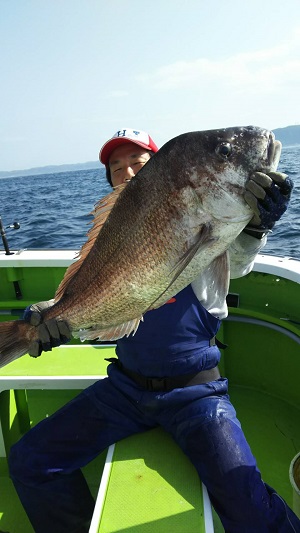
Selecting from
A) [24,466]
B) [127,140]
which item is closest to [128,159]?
[127,140]

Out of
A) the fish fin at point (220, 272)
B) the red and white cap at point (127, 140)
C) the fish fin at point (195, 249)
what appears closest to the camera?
the fish fin at point (195, 249)

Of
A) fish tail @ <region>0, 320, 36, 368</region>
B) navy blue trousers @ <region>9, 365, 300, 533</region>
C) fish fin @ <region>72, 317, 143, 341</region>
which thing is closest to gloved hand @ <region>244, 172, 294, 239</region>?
fish fin @ <region>72, 317, 143, 341</region>

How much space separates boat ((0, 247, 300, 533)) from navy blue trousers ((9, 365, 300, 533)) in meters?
0.12

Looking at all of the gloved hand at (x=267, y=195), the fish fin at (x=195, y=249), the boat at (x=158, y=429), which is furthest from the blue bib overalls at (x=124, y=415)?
the gloved hand at (x=267, y=195)

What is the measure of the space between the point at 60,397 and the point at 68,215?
15097mm

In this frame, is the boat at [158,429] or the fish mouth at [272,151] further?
the boat at [158,429]

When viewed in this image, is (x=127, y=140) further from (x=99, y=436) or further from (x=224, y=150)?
(x=99, y=436)

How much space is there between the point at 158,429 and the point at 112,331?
2.78ft

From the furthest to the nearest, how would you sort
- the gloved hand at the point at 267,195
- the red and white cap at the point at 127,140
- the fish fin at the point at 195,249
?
the red and white cap at the point at 127,140
the fish fin at the point at 195,249
the gloved hand at the point at 267,195

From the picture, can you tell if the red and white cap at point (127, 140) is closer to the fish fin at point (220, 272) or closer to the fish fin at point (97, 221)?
the fish fin at point (97, 221)

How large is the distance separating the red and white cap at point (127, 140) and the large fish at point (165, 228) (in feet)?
3.33

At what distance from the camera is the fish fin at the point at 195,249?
189 centimetres

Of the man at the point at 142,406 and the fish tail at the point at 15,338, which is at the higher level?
the fish tail at the point at 15,338

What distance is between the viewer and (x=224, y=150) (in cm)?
182
